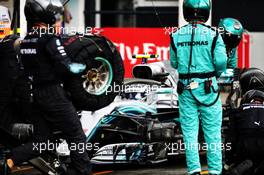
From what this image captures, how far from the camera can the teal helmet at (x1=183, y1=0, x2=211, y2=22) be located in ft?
27.7

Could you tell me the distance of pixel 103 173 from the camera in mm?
9555

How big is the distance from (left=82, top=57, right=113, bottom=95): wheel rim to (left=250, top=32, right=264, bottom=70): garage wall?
32.6 feet

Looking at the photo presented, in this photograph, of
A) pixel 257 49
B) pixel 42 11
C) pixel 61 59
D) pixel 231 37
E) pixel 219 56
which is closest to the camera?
pixel 61 59

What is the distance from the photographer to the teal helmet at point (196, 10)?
8453mm

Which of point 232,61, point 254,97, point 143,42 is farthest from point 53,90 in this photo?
point 143,42

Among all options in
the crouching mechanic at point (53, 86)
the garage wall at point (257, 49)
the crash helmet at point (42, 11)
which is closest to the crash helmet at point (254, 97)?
the crouching mechanic at point (53, 86)

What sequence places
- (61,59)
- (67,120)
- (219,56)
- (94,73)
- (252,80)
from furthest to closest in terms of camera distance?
(94,73)
(252,80)
(219,56)
(67,120)
(61,59)

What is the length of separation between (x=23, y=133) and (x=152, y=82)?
192 centimetres

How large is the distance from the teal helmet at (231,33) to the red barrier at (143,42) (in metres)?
6.90

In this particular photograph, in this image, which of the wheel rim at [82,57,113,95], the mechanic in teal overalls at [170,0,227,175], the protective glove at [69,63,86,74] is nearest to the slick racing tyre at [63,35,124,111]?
the wheel rim at [82,57,113,95]

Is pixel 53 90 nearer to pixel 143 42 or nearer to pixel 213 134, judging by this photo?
pixel 213 134

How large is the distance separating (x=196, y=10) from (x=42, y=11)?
5.17 feet

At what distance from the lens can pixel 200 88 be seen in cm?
830

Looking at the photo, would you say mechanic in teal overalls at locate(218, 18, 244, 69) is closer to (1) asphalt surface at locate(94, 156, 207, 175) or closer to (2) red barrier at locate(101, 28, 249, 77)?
(1) asphalt surface at locate(94, 156, 207, 175)
